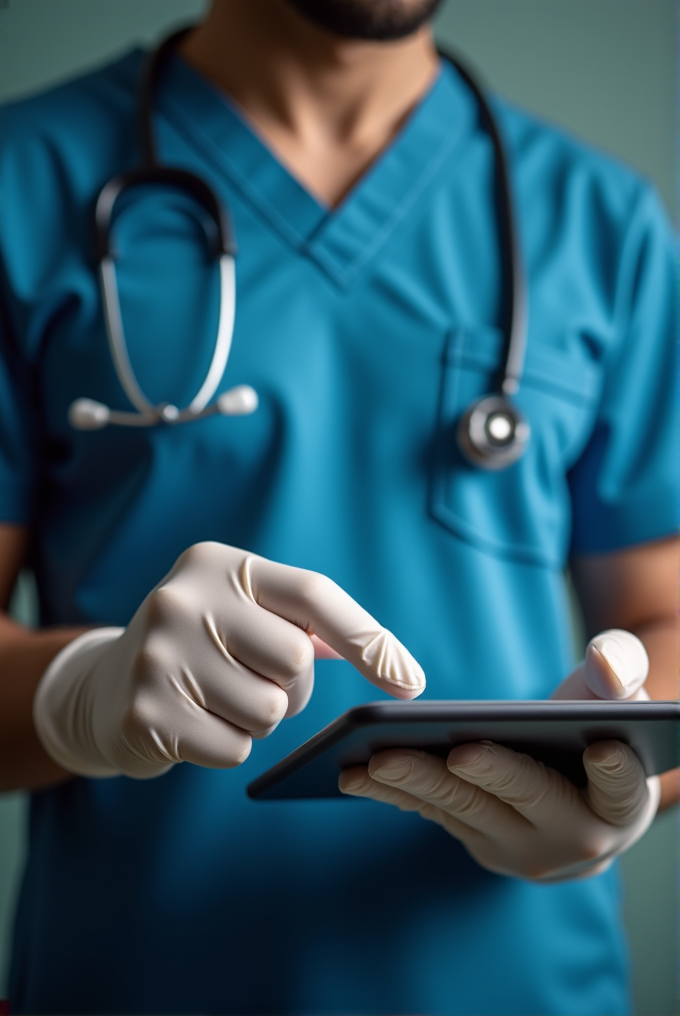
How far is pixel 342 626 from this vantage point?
1.38 feet

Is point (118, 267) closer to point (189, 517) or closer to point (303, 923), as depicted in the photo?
point (189, 517)

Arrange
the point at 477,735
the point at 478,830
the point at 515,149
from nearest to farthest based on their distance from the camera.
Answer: the point at 477,735 → the point at 478,830 → the point at 515,149

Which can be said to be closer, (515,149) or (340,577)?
(340,577)

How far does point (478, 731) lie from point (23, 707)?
0.33 metres

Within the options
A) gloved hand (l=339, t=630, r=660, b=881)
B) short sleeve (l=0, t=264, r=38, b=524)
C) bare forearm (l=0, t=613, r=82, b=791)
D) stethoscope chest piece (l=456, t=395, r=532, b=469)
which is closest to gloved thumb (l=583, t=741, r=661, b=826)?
gloved hand (l=339, t=630, r=660, b=881)

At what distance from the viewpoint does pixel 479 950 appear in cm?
65

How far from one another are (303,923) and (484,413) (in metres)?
0.38

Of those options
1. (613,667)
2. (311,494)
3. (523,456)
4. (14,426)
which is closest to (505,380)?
(523,456)

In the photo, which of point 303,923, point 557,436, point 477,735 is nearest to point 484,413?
point 557,436

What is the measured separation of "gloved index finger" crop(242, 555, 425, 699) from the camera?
1.36 ft

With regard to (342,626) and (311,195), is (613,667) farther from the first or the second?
(311,195)

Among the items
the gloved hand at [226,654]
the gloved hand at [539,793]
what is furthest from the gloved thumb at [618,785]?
the gloved hand at [226,654]

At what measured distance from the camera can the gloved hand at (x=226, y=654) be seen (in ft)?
1.38

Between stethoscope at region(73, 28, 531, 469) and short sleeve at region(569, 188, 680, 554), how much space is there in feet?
0.41
